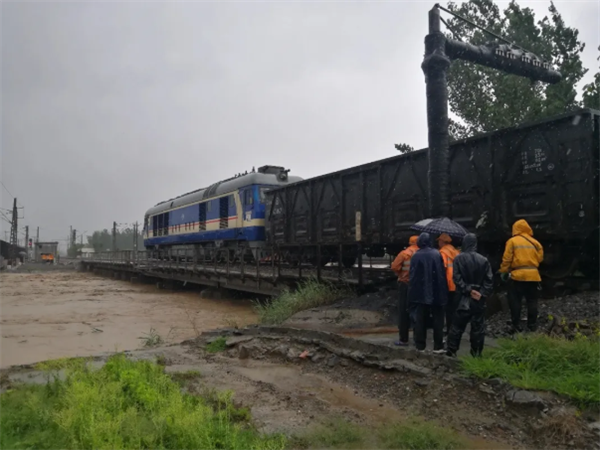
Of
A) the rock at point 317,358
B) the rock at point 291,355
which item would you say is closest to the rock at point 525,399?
the rock at point 317,358

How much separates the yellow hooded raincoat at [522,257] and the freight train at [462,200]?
1810 mm

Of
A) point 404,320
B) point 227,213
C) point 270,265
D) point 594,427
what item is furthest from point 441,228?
point 227,213

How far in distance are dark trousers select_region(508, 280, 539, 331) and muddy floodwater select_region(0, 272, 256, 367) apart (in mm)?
6359

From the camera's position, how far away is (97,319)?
16656 millimetres

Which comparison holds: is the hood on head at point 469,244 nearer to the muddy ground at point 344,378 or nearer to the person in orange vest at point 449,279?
the person in orange vest at point 449,279

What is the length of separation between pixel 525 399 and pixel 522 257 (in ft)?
8.83

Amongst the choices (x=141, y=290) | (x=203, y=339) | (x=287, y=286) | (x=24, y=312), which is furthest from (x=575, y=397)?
(x=141, y=290)

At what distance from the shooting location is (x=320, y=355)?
7.29 meters

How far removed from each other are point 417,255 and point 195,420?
3.61 metres

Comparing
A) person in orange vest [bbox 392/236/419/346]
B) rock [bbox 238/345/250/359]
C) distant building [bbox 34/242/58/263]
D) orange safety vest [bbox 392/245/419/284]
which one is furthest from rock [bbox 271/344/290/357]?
distant building [bbox 34/242/58/263]

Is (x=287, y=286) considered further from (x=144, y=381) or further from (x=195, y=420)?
(x=195, y=420)

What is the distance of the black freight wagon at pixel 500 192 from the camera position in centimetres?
819

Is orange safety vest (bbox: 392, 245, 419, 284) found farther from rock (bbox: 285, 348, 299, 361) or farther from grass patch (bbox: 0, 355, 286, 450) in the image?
grass patch (bbox: 0, 355, 286, 450)

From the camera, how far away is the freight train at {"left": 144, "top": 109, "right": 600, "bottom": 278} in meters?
8.27
